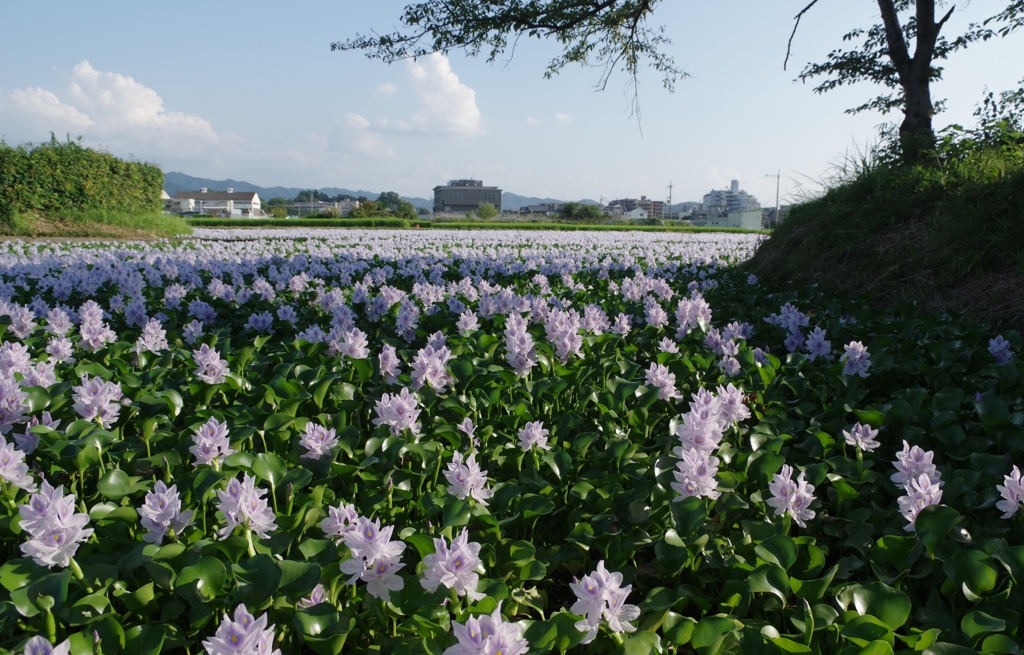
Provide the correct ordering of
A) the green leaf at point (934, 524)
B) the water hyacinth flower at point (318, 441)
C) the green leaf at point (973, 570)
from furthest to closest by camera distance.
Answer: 1. the water hyacinth flower at point (318, 441)
2. the green leaf at point (934, 524)
3. the green leaf at point (973, 570)

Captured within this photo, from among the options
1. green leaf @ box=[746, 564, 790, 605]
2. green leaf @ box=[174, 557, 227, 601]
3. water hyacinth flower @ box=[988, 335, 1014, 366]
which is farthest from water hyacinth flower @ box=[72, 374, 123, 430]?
water hyacinth flower @ box=[988, 335, 1014, 366]

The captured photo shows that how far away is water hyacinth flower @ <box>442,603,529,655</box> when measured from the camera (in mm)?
1158

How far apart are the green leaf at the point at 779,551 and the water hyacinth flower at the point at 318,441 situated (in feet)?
4.95

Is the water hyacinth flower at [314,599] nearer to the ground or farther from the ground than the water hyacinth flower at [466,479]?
nearer to the ground

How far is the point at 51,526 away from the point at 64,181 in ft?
74.1

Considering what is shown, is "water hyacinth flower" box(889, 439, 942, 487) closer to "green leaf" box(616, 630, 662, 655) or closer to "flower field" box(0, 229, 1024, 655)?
"flower field" box(0, 229, 1024, 655)

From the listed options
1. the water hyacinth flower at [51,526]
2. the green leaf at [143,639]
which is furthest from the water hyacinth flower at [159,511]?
the green leaf at [143,639]

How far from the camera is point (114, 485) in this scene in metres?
2.00

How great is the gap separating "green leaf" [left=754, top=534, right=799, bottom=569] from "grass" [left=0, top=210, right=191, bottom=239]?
2095 centimetres

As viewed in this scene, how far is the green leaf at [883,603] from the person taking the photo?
1.45 m

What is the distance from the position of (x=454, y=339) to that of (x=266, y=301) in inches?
96.9

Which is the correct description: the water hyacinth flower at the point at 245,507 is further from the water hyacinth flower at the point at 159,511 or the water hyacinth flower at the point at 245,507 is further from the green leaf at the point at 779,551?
the green leaf at the point at 779,551

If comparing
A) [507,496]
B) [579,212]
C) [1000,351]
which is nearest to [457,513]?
[507,496]

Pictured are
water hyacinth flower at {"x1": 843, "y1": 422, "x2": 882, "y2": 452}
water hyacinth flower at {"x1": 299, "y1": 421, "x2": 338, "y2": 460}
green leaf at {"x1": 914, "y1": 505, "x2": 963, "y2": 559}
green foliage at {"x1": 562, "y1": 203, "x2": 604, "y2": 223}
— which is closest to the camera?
green leaf at {"x1": 914, "y1": 505, "x2": 963, "y2": 559}
